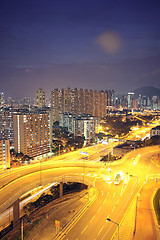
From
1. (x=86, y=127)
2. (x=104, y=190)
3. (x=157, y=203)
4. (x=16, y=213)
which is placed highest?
(x=86, y=127)

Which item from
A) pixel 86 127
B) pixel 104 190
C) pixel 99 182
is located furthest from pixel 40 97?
pixel 104 190

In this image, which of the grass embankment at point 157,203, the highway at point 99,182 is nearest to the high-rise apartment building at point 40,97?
the highway at point 99,182

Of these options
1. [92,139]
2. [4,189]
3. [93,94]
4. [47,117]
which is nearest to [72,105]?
[93,94]

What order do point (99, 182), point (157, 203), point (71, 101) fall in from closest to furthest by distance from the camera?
point (157, 203)
point (99, 182)
point (71, 101)

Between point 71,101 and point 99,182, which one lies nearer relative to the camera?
point 99,182

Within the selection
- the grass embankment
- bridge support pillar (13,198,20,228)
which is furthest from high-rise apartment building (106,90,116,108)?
bridge support pillar (13,198,20,228)

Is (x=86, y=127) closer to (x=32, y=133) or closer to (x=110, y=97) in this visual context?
(x=32, y=133)

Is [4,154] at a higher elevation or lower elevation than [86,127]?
lower

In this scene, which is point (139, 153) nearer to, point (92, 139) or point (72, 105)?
point (92, 139)

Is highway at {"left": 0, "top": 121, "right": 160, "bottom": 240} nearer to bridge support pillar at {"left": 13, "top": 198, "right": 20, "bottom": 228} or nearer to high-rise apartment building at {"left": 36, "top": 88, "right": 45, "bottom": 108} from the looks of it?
bridge support pillar at {"left": 13, "top": 198, "right": 20, "bottom": 228}
